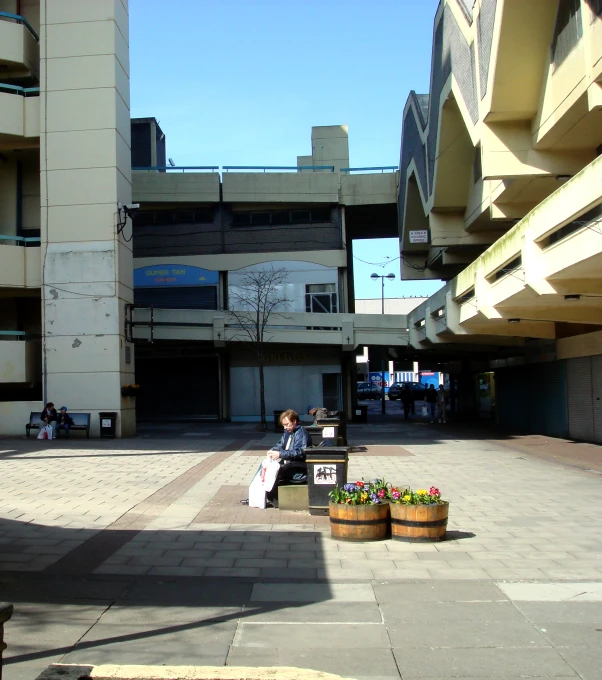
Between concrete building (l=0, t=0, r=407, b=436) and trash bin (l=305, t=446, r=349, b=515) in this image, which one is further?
concrete building (l=0, t=0, r=407, b=436)

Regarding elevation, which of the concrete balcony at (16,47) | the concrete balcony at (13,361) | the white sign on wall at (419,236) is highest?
the concrete balcony at (16,47)

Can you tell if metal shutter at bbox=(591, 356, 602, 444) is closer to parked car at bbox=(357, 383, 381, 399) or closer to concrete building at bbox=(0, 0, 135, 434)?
concrete building at bbox=(0, 0, 135, 434)

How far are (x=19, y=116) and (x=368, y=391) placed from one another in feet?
144

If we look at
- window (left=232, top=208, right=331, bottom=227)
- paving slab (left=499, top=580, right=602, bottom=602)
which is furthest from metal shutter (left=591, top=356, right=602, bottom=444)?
window (left=232, top=208, right=331, bottom=227)

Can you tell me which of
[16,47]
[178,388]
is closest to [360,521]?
[16,47]

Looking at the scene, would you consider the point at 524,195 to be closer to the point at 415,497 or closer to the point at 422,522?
the point at 415,497

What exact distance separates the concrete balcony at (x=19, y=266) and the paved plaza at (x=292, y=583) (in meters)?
14.6

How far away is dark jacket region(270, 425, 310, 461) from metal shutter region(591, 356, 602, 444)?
12142 mm

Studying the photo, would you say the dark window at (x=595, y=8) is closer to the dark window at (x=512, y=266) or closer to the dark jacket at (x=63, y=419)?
the dark window at (x=512, y=266)

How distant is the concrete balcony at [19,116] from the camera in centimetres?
2548

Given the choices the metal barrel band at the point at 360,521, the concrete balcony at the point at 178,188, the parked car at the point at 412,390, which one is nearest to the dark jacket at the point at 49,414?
the concrete balcony at the point at 178,188

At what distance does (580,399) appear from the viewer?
819 inches

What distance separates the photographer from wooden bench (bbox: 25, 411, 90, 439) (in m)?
24.4

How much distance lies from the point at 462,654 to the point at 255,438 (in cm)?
1996
